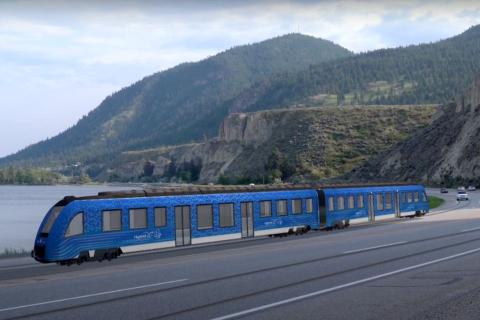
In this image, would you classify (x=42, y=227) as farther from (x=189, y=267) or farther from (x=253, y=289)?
(x=253, y=289)

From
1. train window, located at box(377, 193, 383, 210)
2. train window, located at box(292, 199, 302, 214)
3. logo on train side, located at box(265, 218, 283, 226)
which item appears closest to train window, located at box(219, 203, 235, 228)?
logo on train side, located at box(265, 218, 283, 226)

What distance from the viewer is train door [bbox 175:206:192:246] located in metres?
28.5

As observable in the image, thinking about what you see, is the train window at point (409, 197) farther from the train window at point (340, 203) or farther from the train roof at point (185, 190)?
the train window at point (340, 203)

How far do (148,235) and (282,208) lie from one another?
9426 millimetres

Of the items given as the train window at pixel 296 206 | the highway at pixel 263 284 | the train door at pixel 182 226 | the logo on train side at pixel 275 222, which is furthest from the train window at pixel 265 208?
the train door at pixel 182 226

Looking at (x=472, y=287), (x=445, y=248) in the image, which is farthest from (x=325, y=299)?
(x=445, y=248)

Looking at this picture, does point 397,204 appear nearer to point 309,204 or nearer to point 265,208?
point 309,204

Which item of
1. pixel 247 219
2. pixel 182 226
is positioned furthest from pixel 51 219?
pixel 247 219

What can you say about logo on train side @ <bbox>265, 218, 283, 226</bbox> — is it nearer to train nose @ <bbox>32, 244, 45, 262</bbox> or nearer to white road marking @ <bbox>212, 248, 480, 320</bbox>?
train nose @ <bbox>32, 244, 45, 262</bbox>

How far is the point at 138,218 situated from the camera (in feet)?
87.8

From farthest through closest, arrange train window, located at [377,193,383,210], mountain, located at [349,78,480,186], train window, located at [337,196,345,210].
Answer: mountain, located at [349,78,480,186]
train window, located at [377,193,383,210]
train window, located at [337,196,345,210]

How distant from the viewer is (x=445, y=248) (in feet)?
82.6

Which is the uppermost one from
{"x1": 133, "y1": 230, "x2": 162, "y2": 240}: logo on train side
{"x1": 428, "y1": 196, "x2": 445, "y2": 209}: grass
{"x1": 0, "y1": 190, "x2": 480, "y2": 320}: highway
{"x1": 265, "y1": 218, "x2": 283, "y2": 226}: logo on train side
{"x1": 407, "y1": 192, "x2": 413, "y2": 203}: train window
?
{"x1": 407, "y1": 192, "x2": 413, "y2": 203}: train window

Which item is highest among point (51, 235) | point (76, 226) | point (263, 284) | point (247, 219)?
point (76, 226)
